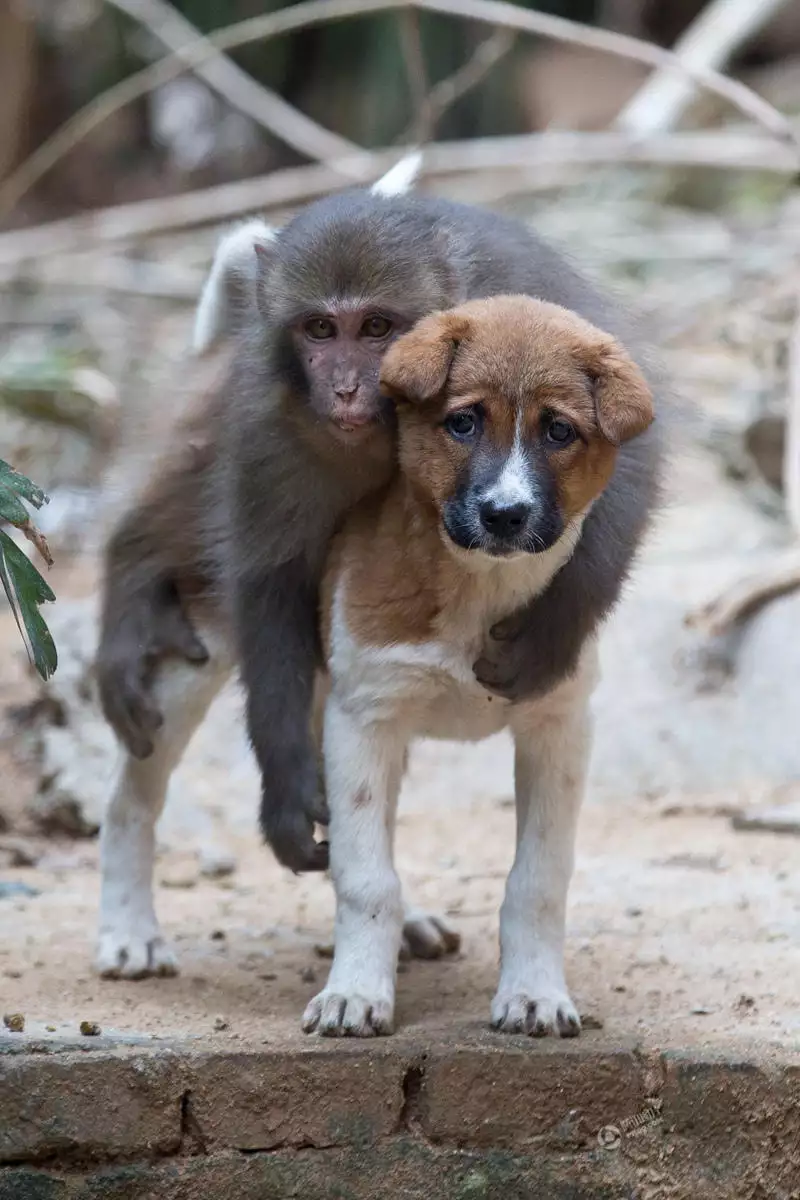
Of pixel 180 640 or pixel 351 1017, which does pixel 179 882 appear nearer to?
pixel 180 640

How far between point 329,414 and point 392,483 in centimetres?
22

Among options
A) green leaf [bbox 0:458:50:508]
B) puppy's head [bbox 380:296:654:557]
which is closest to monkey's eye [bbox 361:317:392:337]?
puppy's head [bbox 380:296:654:557]

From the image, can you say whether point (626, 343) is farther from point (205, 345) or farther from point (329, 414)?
point (205, 345)

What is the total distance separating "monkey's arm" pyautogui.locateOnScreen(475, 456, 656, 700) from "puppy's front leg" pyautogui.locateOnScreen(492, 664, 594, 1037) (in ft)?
0.33

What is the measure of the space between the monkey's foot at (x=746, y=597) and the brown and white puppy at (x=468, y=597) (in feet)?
10.0

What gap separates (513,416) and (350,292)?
687mm

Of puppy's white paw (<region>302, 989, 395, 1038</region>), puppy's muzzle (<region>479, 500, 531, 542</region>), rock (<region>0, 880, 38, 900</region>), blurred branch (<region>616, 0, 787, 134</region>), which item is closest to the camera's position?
puppy's muzzle (<region>479, 500, 531, 542</region>)

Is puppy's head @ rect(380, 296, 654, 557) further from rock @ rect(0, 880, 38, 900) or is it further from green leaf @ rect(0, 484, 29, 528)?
rock @ rect(0, 880, 38, 900)

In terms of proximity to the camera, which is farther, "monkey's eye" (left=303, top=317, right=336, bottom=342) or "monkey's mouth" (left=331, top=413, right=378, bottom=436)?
"monkey's eye" (left=303, top=317, right=336, bottom=342)

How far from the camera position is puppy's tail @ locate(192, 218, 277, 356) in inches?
172

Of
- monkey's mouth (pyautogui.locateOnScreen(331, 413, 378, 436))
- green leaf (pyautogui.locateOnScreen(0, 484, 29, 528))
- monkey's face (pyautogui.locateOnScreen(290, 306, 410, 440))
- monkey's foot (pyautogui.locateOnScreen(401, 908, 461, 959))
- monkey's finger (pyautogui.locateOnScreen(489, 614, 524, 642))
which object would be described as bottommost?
monkey's foot (pyautogui.locateOnScreen(401, 908, 461, 959))

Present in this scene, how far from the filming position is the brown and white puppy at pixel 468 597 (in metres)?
3.40

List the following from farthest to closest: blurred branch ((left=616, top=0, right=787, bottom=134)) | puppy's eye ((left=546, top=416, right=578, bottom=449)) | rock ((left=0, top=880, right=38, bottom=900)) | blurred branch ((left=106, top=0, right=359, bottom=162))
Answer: blurred branch ((left=106, top=0, right=359, bottom=162)), blurred branch ((left=616, top=0, right=787, bottom=134)), rock ((left=0, top=880, right=38, bottom=900)), puppy's eye ((left=546, top=416, right=578, bottom=449))

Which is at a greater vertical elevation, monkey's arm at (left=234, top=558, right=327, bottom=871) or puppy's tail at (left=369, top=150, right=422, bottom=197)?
puppy's tail at (left=369, top=150, right=422, bottom=197)
